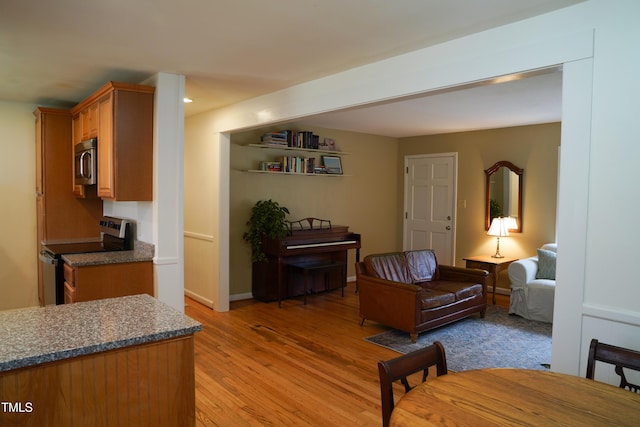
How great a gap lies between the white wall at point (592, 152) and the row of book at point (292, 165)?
3.66 metres

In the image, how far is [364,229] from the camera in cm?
719

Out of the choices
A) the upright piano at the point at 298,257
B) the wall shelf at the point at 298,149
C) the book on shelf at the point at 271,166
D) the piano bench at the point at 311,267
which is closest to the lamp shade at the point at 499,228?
the upright piano at the point at 298,257

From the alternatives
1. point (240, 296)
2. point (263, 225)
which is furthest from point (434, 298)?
point (240, 296)

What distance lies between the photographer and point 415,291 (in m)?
4.13

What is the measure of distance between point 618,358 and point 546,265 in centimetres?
376

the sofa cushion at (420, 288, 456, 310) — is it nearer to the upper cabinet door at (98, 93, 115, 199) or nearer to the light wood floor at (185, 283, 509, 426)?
the light wood floor at (185, 283, 509, 426)

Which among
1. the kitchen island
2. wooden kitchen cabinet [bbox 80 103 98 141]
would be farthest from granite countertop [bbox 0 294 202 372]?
wooden kitchen cabinet [bbox 80 103 98 141]

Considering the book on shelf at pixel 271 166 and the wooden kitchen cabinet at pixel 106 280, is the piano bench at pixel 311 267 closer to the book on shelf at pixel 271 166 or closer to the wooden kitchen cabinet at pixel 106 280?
the book on shelf at pixel 271 166

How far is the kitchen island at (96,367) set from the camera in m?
1.45

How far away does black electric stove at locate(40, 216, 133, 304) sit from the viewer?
3734 millimetres

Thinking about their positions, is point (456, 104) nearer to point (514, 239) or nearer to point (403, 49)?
point (403, 49)

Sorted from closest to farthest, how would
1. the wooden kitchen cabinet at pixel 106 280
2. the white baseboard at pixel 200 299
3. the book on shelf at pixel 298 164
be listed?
the wooden kitchen cabinet at pixel 106 280, the white baseboard at pixel 200 299, the book on shelf at pixel 298 164

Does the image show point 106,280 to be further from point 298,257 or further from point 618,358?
point 618,358

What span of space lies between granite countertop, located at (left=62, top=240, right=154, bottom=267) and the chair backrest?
261 cm
